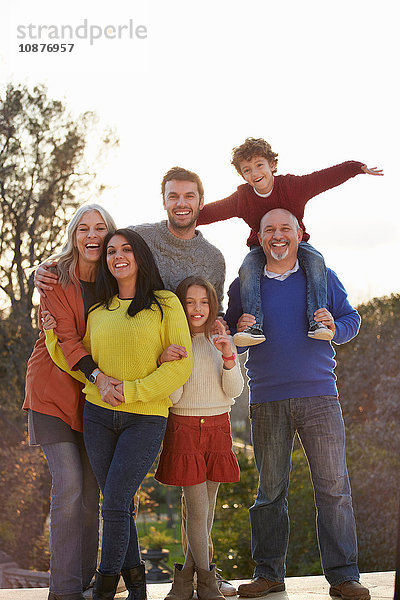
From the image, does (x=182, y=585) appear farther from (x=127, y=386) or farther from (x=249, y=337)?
(x=249, y=337)

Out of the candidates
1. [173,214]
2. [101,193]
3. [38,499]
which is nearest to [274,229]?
[173,214]

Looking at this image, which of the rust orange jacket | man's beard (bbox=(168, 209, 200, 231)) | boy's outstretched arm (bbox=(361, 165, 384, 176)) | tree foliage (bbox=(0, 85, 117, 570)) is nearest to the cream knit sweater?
the rust orange jacket

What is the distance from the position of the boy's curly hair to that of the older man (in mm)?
371

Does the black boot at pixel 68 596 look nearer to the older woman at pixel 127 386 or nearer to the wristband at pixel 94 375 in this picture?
the older woman at pixel 127 386

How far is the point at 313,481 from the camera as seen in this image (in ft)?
12.2

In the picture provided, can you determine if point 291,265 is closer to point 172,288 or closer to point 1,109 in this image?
point 172,288

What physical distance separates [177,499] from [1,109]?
731 centimetres

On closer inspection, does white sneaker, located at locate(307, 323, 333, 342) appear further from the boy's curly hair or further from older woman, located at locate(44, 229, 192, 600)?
the boy's curly hair

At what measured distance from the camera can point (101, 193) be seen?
1278 cm

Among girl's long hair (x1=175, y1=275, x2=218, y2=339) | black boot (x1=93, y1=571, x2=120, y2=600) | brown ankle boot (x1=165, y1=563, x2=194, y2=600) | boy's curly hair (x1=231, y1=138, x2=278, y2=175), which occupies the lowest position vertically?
brown ankle boot (x1=165, y1=563, x2=194, y2=600)

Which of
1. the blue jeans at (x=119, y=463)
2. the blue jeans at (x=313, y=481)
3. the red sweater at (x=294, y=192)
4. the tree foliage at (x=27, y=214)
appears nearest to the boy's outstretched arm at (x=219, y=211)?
the red sweater at (x=294, y=192)

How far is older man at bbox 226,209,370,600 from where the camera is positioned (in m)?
3.64

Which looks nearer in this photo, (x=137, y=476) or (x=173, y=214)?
(x=137, y=476)

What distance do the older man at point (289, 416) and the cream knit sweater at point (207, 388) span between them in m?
0.23
